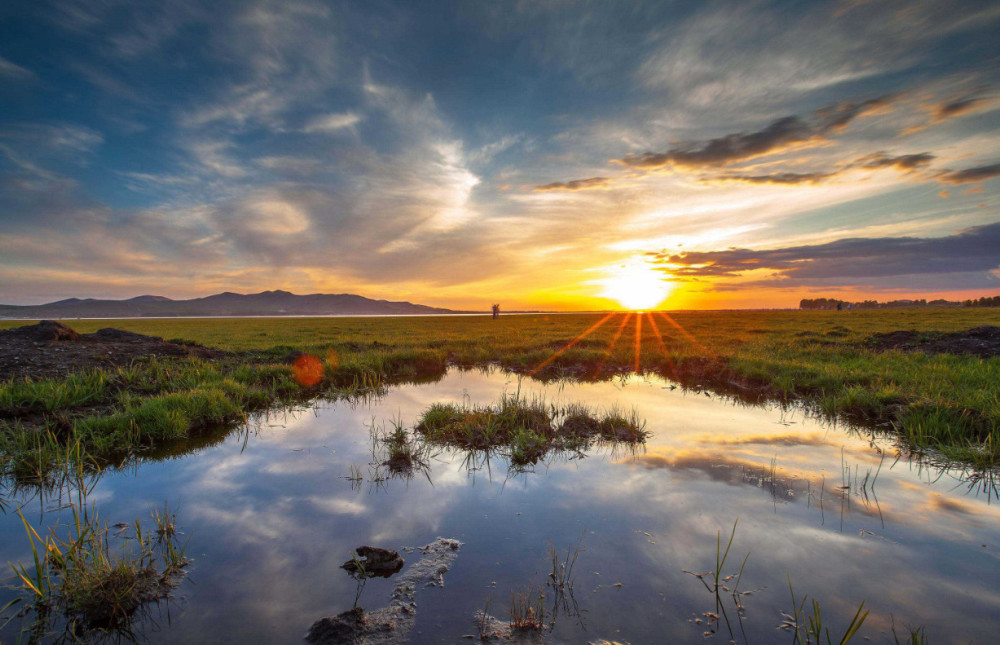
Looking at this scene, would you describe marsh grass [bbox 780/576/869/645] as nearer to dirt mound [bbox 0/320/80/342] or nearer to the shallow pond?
the shallow pond

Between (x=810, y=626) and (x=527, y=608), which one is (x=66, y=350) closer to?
(x=527, y=608)

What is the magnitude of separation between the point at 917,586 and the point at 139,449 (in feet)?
35.9

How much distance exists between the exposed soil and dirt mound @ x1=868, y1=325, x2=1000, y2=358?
96.0 feet

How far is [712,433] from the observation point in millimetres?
8297

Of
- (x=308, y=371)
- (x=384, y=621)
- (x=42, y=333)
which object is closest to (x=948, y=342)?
(x=384, y=621)

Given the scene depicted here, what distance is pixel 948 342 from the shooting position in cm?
1703

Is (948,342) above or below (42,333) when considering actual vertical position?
below

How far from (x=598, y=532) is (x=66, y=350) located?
688 inches

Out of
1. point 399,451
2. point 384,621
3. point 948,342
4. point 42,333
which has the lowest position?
point 384,621

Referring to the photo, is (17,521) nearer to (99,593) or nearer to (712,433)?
(99,593)

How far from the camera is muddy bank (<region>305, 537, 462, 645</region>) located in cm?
309

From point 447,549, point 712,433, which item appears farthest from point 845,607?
point 712,433

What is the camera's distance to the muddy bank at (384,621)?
309cm

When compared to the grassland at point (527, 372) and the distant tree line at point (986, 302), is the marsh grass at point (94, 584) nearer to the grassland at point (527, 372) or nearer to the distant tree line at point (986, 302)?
the grassland at point (527, 372)
